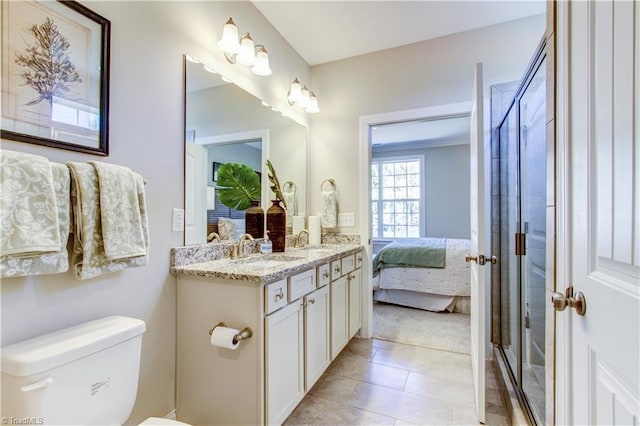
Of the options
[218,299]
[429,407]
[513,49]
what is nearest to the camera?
[218,299]

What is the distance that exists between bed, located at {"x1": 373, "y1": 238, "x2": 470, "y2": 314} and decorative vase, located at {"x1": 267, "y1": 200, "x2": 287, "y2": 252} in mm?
1817

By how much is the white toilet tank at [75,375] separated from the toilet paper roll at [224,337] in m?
0.29

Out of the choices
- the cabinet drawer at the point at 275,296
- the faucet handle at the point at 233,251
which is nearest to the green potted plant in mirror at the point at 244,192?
the faucet handle at the point at 233,251

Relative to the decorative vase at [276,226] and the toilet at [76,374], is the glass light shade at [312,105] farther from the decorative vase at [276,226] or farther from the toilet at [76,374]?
the toilet at [76,374]

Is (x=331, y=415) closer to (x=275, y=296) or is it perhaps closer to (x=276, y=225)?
(x=275, y=296)

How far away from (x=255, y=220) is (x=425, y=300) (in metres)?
2.36

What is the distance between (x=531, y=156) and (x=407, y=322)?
1.99m

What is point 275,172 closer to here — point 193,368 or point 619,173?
point 193,368

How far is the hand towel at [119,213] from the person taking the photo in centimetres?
108

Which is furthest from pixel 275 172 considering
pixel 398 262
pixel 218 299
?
pixel 398 262

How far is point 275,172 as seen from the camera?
2.41 m

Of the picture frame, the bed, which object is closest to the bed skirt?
the bed

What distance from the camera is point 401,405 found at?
1746 millimetres

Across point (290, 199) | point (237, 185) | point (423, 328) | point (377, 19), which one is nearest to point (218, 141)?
point (237, 185)
